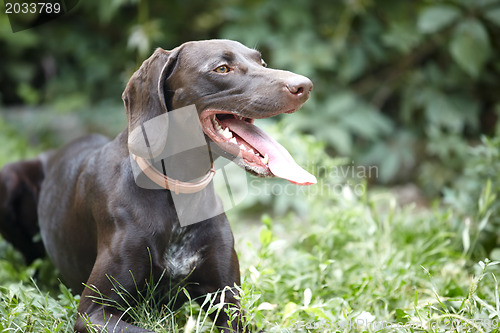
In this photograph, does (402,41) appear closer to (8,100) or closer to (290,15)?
(290,15)

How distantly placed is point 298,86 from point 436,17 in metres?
3.89

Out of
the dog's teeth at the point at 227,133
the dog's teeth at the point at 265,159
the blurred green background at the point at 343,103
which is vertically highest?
the dog's teeth at the point at 227,133

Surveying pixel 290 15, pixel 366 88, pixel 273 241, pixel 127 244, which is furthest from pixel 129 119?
pixel 366 88

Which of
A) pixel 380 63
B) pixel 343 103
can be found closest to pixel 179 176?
pixel 343 103

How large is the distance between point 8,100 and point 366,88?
4940 mm

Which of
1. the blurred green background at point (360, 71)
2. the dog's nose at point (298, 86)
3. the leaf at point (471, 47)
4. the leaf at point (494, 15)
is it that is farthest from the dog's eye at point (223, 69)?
the leaf at point (494, 15)

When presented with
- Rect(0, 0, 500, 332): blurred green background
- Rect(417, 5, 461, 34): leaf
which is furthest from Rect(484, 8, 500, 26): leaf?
Rect(417, 5, 461, 34): leaf

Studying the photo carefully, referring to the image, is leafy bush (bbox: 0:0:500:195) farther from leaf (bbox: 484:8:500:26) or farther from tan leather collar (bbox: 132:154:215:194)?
tan leather collar (bbox: 132:154:215:194)

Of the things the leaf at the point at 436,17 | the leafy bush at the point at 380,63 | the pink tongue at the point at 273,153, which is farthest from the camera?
the leafy bush at the point at 380,63

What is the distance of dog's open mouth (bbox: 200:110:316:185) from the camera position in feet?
7.25

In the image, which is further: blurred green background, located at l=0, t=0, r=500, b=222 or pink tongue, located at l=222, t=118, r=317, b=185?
blurred green background, located at l=0, t=0, r=500, b=222

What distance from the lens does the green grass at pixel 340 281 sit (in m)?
2.38

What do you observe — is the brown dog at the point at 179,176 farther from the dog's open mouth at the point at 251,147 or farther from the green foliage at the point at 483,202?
the green foliage at the point at 483,202

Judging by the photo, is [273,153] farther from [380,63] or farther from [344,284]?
[380,63]
